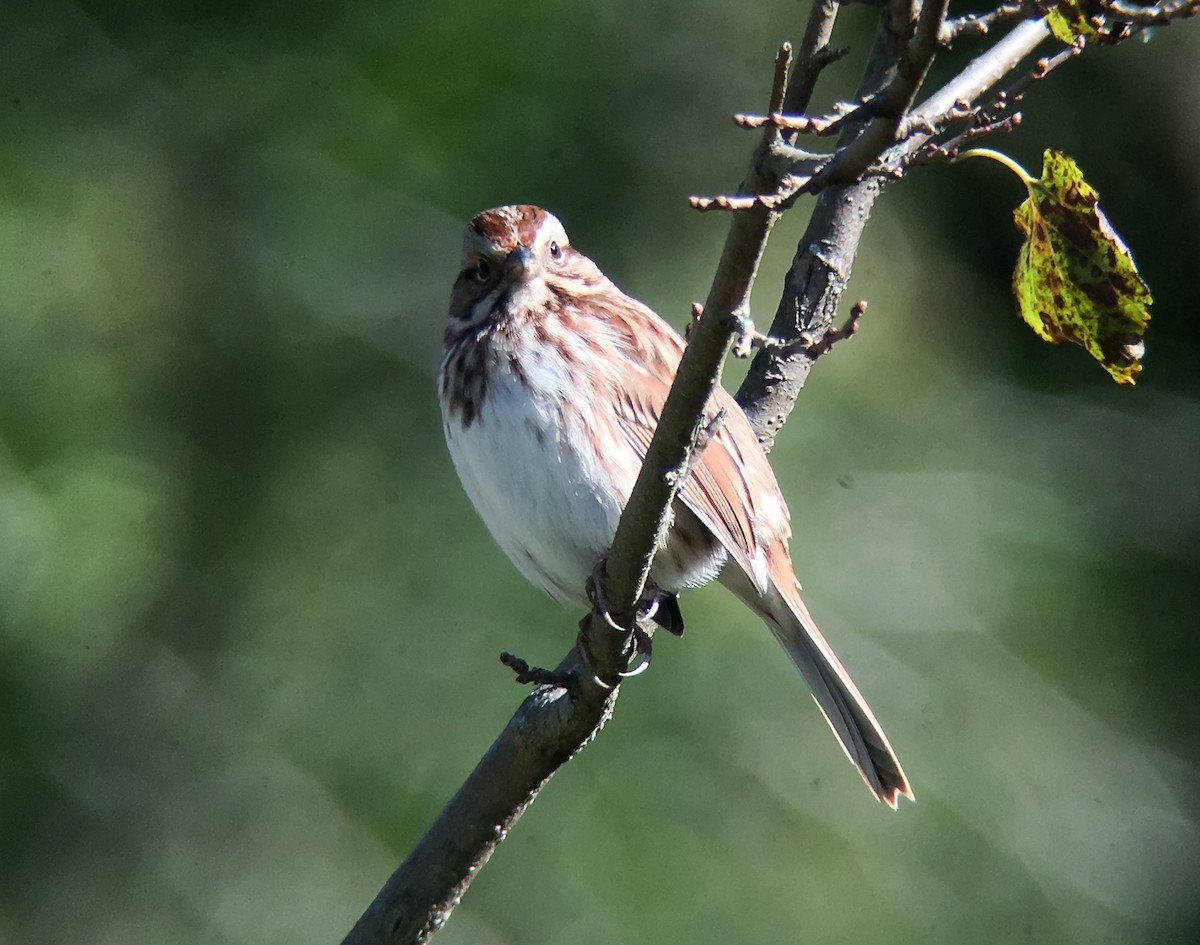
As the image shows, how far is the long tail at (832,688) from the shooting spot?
357 cm

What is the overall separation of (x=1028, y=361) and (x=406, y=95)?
9.19ft

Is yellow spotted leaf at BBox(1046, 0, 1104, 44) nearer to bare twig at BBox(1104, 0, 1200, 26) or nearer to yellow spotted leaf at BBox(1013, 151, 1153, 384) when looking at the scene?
bare twig at BBox(1104, 0, 1200, 26)

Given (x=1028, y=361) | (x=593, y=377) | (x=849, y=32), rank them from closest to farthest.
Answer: (x=593, y=377) < (x=849, y=32) < (x=1028, y=361)

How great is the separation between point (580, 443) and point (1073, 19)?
1.63 meters

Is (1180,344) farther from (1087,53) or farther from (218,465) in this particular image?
(218,465)

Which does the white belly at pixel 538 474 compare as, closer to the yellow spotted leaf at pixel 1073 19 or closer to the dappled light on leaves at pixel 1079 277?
the dappled light on leaves at pixel 1079 277

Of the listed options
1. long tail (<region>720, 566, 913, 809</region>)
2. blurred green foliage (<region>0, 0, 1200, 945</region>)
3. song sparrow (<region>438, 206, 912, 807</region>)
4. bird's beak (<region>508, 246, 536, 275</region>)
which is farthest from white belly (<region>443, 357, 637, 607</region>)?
blurred green foliage (<region>0, 0, 1200, 945</region>)

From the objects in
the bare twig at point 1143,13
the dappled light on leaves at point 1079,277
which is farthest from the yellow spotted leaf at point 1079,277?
the bare twig at point 1143,13

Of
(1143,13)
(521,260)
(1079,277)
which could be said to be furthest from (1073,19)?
(521,260)

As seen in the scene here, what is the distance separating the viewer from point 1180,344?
7098 mm

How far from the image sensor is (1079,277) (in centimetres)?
219

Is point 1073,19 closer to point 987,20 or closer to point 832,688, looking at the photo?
point 987,20

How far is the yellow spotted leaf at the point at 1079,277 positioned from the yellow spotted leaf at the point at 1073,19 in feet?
1.51

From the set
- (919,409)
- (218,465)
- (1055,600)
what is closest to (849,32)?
(919,409)
